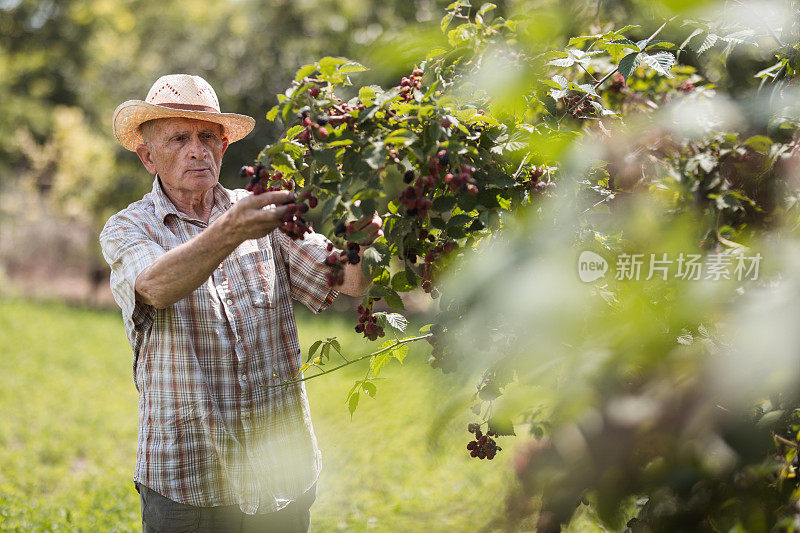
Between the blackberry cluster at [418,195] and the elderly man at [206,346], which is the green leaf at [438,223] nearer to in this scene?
the blackberry cluster at [418,195]

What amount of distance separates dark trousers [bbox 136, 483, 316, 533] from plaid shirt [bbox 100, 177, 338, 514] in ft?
0.11

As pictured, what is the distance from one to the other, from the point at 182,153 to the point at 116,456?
4.96 m

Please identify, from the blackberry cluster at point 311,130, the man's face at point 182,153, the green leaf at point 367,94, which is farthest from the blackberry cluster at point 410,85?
the man's face at point 182,153

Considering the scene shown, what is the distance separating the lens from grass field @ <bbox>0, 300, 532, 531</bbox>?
471 cm

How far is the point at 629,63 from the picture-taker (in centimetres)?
167

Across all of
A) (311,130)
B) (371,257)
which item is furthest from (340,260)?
(311,130)

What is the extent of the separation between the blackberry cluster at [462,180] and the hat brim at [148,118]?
118 cm

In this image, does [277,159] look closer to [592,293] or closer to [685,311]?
[592,293]

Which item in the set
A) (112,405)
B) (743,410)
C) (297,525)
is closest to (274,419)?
(297,525)

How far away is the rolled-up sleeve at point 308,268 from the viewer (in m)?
2.46

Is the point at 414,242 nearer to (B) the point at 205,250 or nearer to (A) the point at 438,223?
(A) the point at 438,223

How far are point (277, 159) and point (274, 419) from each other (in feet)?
3.51

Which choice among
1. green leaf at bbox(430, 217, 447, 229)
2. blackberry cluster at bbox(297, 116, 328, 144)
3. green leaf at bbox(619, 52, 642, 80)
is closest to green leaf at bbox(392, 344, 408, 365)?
green leaf at bbox(430, 217, 447, 229)

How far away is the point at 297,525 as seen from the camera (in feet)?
8.14
